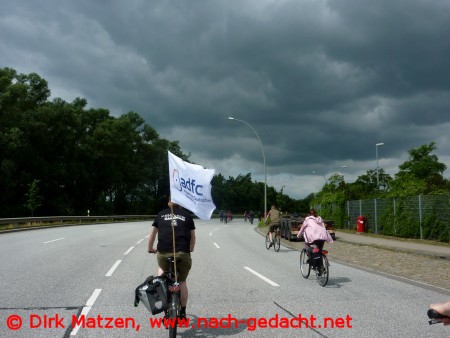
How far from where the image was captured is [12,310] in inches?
262

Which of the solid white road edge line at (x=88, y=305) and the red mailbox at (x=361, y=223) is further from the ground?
the red mailbox at (x=361, y=223)

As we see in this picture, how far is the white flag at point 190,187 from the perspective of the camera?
5.81 meters

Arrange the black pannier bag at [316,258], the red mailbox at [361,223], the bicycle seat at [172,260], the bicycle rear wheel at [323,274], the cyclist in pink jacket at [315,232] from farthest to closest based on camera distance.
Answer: the red mailbox at [361,223]
the cyclist in pink jacket at [315,232]
the black pannier bag at [316,258]
the bicycle rear wheel at [323,274]
the bicycle seat at [172,260]

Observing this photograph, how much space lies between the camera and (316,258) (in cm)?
976

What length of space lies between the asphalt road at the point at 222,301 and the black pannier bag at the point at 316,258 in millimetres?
417

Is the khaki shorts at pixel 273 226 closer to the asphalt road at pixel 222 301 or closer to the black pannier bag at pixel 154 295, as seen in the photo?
the asphalt road at pixel 222 301

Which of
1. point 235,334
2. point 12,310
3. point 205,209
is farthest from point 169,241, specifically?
point 12,310

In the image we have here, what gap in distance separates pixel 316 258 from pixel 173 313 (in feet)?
17.7

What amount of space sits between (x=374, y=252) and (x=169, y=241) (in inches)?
518

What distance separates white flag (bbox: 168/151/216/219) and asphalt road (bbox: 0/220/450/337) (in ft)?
5.15

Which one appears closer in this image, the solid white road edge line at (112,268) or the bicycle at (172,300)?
the bicycle at (172,300)

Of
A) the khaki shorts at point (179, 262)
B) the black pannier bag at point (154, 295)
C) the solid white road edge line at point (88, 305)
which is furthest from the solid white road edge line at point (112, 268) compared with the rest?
the black pannier bag at point (154, 295)

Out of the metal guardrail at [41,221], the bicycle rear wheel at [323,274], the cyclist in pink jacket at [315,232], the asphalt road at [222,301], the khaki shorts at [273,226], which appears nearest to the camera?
the asphalt road at [222,301]

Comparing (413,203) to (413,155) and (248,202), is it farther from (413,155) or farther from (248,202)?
(248,202)
